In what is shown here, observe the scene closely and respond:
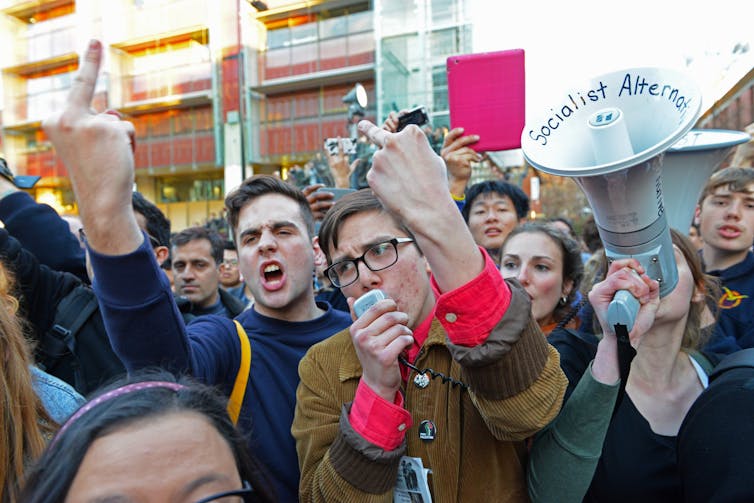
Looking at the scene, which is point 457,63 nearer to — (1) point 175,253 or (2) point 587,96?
(2) point 587,96

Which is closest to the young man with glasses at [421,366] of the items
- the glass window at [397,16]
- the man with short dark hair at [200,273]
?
the man with short dark hair at [200,273]

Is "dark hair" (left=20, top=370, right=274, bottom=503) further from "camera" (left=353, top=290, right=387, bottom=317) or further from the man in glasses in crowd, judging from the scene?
"camera" (left=353, top=290, right=387, bottom=317)

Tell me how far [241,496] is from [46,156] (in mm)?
29187

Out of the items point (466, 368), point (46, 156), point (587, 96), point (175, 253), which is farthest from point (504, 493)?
point (46, 156)

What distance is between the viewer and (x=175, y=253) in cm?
446

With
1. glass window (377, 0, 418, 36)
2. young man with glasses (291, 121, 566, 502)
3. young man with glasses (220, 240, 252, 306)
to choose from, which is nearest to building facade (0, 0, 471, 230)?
glass window (377, 0, 418, 36)

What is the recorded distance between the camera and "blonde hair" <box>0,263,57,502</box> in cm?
123

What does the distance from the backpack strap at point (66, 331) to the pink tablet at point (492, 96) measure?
6.20 ft

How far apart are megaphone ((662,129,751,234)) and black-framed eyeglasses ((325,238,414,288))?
1461mm

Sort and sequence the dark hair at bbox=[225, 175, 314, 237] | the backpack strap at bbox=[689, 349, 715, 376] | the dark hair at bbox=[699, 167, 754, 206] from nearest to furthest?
1. the backpack strap at bbox=[689, 349, 715, 376]
2. the dark hair at bbox=[225, 175, 314, 237]
3. the dark hair at bbox=[699, 167, 754, 206]

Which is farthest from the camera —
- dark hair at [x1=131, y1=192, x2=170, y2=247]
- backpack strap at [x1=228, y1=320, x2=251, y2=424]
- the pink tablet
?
dark hair at [x1=131, y1=192, x2=170, y2=247]

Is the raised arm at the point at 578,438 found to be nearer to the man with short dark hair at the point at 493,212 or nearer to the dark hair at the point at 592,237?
the man with short dark hair at the point at 493,212

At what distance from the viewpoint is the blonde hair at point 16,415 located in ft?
4.04

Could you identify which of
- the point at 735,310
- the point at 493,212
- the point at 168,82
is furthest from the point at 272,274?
the point at 168,82
